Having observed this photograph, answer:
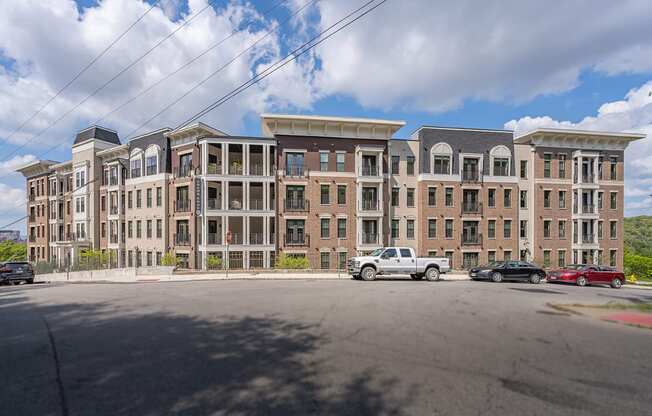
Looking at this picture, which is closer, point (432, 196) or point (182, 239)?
point (182, 239)

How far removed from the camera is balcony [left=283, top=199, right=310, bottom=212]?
2820cm

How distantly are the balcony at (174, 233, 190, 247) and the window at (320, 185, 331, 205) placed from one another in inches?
526

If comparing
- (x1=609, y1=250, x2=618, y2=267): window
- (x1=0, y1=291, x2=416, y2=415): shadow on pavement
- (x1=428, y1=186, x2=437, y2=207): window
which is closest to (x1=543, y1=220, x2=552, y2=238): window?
(x1=609, y1=250, x2=618, y2=267): window

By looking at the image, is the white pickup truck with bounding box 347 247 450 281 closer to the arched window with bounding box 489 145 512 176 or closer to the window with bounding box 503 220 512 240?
the window with bounding box 503 220 512 240

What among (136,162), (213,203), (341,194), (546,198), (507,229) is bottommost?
(507,229)

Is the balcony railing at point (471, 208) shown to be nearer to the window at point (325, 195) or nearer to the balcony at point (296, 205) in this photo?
the window at point (325, 195)

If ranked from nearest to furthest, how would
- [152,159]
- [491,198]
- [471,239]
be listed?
[471,239] < [491,198] < [152,159]

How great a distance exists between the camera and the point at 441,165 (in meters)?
30.3

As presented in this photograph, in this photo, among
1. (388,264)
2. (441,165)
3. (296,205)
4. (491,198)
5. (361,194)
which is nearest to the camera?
(388,264)

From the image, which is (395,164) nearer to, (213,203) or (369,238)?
(369,238)

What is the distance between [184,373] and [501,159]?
3443 centimetres

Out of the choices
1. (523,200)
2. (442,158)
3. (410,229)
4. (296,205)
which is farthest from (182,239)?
(523,200)

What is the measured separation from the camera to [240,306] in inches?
394

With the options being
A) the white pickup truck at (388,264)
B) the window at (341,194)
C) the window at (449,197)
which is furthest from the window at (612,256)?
the window at (341,194)
